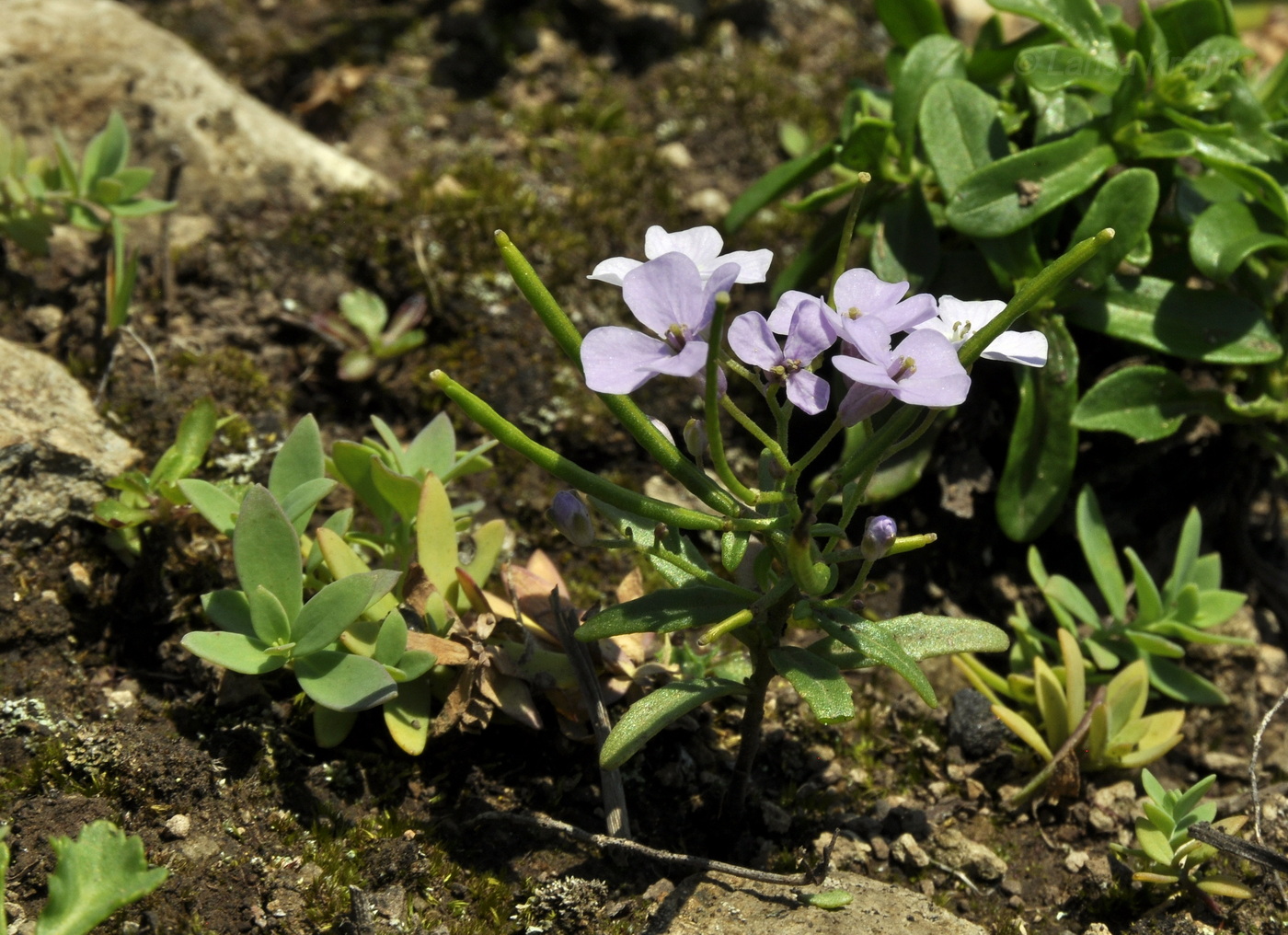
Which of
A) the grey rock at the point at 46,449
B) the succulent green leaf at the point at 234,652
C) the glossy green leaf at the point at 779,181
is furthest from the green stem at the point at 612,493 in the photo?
the glossy green leaf at the point at 779,181

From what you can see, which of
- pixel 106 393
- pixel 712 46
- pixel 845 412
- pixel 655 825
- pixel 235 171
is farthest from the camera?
pixel 712 46

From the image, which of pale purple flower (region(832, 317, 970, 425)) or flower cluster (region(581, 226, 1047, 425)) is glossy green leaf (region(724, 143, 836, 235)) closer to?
flower cluster (region(581, 226, 1047, 425))

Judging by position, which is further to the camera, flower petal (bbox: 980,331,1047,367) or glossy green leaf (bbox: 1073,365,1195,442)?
glossy green leaf (bbox: 1073,365,1195,442)

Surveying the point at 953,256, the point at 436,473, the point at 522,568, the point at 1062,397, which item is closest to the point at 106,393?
the point at 436,473

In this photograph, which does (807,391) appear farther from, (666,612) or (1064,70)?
(1064,70)

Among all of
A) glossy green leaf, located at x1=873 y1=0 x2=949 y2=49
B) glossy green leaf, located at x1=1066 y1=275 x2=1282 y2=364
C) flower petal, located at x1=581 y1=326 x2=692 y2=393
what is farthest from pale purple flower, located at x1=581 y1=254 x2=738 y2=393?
glossy green leaf, located at x1=873 y1=0 x2=949 y2=49

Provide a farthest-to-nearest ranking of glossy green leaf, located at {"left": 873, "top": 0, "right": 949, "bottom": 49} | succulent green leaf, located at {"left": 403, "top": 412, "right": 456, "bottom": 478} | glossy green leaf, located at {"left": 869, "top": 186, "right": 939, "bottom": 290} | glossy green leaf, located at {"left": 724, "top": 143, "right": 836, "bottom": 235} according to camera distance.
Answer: glossy green leaf, located at {"left": 873, "top": 0, "right": 949, "bottom": 49}
glossy green leaf, located at {"left": 724, "top": 143, "right": 836, "bottom": 235}
glossy green leaf, located at {"left": 869, "top": 186, "right": 939, "bottom": 290}
succulent green leaf, located at {"left": 403, "top": 412, "right": 456, "bottom": 478}

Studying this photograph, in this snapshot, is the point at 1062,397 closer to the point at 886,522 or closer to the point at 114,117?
the point at 886,522

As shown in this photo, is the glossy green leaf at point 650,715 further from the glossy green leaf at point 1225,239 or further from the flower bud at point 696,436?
the glossy green leaf at point 1225,239
